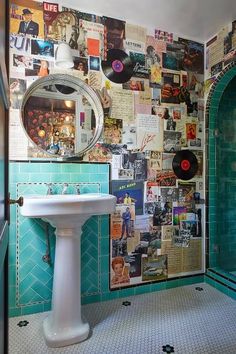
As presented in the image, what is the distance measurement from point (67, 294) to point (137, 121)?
1.39 metres

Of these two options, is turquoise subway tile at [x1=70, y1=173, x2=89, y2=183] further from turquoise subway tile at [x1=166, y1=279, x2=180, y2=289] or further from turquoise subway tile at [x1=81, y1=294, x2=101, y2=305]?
turquoise subway tile at [x1=166, y1=279, x2=180, y2=289]

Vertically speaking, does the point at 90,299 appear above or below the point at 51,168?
below

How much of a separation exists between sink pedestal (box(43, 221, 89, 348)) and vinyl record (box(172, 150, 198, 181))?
43.0 inches

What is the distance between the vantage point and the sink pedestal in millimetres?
1484

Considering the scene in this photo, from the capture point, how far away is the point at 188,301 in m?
1.98

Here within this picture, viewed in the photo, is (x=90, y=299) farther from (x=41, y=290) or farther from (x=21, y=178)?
(x=21, y=178)

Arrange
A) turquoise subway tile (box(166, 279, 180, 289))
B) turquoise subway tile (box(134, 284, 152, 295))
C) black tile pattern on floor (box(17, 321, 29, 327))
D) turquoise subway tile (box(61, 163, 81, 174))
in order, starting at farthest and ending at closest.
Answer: turquoise subway tile (box(166, 279, 180, 289)) < turquoise subway tile (box(134, 284, 152, 295)) < turquoise subway tile (box(61, 163, 81, 174)) < black tile pattern on floor (box(17, 321, 29, 327))

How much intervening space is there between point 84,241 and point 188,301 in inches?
37.4

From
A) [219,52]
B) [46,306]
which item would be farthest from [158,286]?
[219,52]

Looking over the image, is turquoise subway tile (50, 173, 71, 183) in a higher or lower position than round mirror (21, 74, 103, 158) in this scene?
lower

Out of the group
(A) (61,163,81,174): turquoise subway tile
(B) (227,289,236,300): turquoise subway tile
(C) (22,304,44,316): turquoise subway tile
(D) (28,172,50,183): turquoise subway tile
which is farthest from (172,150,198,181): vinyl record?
(C) (22,304,44,316): turquoise subway tile

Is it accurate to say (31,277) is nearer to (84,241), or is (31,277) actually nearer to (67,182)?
(84,241)

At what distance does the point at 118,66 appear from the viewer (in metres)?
2.03

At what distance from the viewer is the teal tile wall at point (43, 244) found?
1.74m
